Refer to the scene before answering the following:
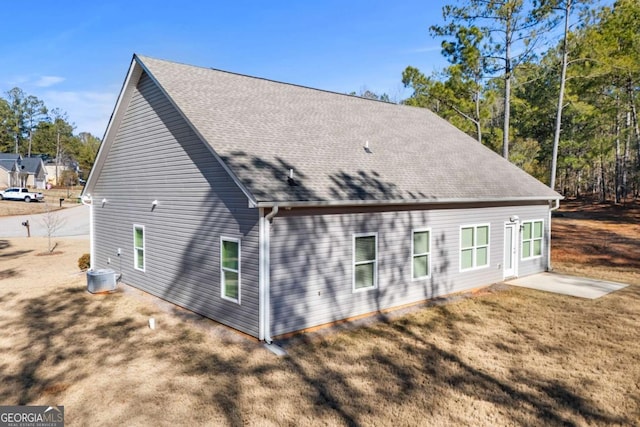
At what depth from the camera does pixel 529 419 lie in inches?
225

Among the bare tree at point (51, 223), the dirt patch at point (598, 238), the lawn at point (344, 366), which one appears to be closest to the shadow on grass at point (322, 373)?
the lawn at point (344, 366)

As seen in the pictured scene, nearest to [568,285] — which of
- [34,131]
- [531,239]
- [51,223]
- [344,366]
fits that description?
[531,239]

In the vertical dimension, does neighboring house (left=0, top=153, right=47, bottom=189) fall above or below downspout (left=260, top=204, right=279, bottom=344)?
above

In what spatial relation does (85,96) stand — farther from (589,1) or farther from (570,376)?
(570,376)

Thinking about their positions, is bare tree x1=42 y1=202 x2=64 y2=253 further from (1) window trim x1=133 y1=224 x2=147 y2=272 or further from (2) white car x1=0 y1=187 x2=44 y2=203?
(2) white car x1=0 y1=187 x2=44 y2=203

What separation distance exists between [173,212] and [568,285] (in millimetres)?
12778

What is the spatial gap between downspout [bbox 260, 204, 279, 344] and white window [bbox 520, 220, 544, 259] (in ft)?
34.9

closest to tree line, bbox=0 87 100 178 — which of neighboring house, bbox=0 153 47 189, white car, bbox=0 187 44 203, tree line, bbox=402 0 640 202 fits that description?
neighboring house, bbox=0 153 47 189

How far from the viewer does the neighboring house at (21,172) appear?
6569cm

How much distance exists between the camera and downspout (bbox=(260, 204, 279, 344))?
829 cm

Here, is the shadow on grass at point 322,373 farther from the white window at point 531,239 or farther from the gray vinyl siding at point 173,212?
the white window at point 531,239

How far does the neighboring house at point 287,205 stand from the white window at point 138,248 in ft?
0.21

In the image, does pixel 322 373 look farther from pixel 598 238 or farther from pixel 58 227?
pixel 58 227

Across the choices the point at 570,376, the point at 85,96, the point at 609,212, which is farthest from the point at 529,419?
the point at 85,96
